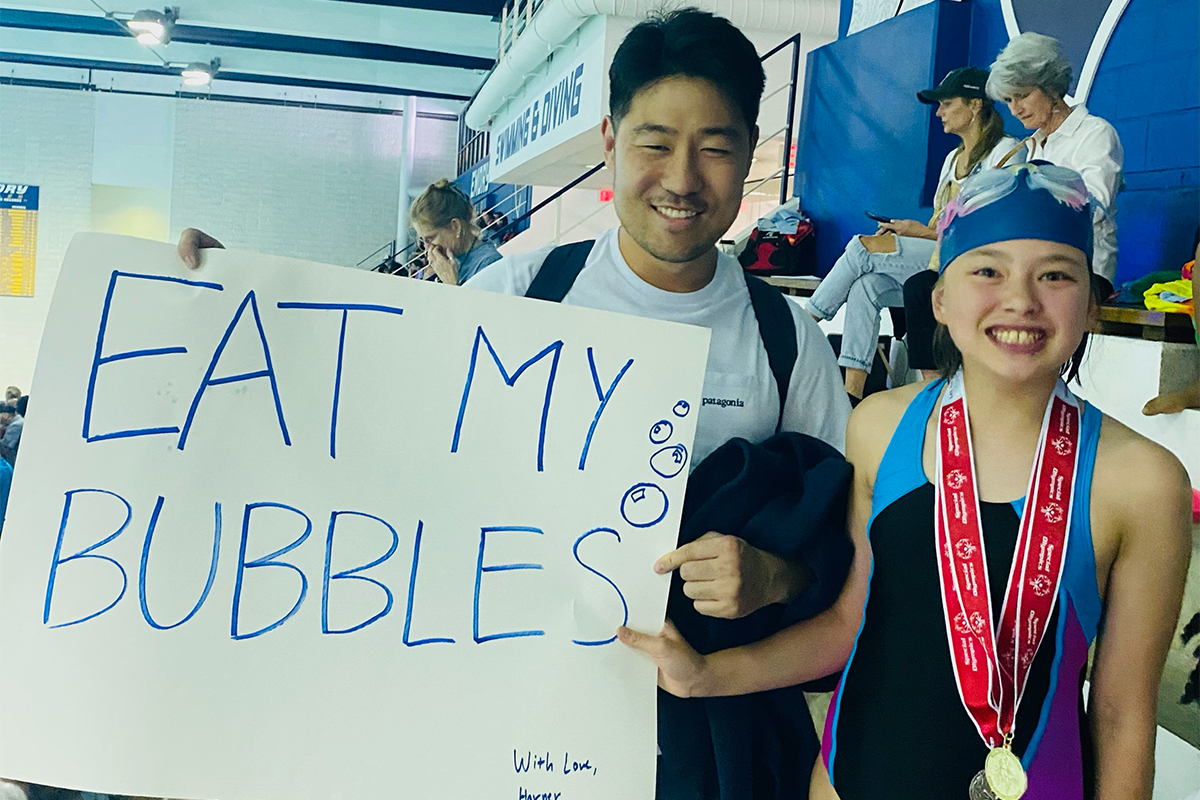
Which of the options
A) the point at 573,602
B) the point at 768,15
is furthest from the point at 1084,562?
the point at 768,15

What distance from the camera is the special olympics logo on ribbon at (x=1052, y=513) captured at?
75cm

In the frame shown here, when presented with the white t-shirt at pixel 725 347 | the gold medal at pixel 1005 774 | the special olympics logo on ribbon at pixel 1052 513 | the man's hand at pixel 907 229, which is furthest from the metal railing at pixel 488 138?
the gold medal at pixel 1005 774

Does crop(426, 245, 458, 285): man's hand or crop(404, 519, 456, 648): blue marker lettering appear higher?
crop(426, 245, 458, 285): man's hand

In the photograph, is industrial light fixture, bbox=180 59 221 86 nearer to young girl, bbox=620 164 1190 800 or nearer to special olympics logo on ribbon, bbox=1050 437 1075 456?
young girl, bbox=620 164 1190 800

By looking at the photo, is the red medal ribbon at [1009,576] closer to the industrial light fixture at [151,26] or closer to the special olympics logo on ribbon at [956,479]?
the special olympics logo on ribbon at [956,479]

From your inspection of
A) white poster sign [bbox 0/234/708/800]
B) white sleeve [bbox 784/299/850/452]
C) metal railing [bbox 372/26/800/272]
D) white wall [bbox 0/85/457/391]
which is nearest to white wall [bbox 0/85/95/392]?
white wall [bbox 0/85/457/391]

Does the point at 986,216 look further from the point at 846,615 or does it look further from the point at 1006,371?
the point at 846,615

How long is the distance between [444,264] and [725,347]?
31 centimetres

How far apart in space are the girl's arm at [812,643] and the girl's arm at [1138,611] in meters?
0.20

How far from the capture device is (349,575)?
0.79 m

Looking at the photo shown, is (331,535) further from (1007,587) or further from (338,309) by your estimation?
(1007,587)

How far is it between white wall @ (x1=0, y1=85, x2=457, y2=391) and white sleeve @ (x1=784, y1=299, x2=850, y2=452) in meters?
0.51

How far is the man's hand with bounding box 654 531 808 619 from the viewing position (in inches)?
30.4

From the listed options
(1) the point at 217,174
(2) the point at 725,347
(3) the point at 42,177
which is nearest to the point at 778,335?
(2) the point at 725,347
